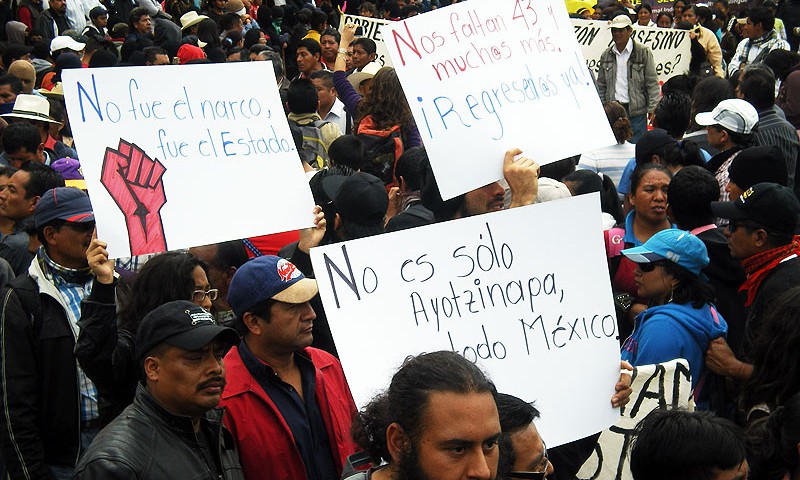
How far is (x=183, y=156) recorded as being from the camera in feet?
14.9

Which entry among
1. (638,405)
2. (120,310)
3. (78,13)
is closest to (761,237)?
(638,405)

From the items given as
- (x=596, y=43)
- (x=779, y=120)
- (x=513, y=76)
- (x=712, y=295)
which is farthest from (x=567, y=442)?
(x=596, y=43)

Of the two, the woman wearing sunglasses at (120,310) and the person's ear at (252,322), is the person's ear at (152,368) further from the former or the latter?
the person's ear at (252,322)

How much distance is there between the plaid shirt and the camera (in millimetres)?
4172

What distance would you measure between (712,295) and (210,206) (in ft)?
7.24

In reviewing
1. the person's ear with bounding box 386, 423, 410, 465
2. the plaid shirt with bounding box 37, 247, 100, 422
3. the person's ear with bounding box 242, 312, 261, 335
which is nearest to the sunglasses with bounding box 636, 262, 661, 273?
the person's ear with bounding box 242, 312, 261, 335

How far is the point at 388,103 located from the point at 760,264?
336 cm

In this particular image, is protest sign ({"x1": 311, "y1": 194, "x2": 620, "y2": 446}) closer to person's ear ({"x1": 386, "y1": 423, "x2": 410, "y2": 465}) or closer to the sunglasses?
the sunglasses

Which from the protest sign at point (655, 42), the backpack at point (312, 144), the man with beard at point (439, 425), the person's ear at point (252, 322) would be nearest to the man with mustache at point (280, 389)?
the person's ear at point (252, 322)

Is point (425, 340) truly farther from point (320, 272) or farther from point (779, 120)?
point (779, 120)

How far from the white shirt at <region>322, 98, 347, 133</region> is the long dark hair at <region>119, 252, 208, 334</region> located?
192 inches

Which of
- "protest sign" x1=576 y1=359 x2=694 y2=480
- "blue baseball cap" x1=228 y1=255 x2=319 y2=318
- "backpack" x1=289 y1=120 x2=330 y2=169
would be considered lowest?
"protest sign" x1=576 y1=359 x2=694 y2=480

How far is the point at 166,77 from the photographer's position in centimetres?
464

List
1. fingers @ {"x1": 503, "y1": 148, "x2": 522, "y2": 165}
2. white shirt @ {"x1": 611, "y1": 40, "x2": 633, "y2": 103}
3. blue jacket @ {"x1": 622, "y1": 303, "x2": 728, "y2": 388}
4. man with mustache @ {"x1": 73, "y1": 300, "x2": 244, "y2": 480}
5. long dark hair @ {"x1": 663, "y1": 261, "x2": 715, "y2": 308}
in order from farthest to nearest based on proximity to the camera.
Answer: white shirt @ {"x1": 611, "y1": 40, "x2": 633, "y2": 103} → fingers @ {"x1": 503, "y1": 148, "x2": 522, "y2": 165} → long dark hair @ {"x1": 663, "y1": 261, "x2": 715, "y2": 308} → blue jacket @ {"x1": 622, "y1": 303, "x2": 728, "y2": 388} → man with mustache @ {"x1": 73, "y1": 300, "x2": 244, "y2": 480}
